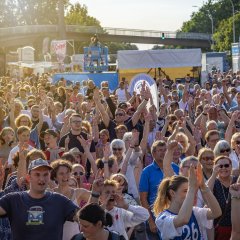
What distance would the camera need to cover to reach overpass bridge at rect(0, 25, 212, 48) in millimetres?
97062

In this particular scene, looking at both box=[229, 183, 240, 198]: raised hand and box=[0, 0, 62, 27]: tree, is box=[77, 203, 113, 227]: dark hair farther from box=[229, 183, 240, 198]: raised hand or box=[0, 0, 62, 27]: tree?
box=[0, 0, 62, 27]: tree

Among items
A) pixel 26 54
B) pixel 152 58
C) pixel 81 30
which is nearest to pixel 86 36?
pixel 81 30

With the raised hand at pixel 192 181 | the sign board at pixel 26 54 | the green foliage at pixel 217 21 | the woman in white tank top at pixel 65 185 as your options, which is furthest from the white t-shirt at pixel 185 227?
the green foliage at pixel 217 21

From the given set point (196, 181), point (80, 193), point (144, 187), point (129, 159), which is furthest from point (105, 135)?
point (196, 181)

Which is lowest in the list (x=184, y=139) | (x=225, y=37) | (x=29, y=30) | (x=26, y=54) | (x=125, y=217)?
(x=125, y=217)

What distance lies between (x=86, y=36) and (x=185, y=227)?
319ft

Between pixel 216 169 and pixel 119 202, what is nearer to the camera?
pixel 119 202

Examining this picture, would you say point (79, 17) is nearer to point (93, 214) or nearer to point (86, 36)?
point (86, 36)

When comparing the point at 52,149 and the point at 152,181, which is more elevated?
the point at 52,149

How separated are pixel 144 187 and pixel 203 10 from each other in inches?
5138

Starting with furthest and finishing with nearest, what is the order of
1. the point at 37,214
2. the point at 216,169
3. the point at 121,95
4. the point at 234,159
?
1. the point at 121,95
2. the point at 234,159
3. the point at 216,169
4. the point at 37,214

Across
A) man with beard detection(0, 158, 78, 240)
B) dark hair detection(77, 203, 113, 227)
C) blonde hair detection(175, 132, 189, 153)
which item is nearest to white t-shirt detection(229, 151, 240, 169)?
blonde hair detection(175, 132, 189, 153)

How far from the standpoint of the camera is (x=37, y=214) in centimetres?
622

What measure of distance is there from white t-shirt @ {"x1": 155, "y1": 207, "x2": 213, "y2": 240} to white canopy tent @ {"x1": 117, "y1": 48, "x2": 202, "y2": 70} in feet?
62.0
